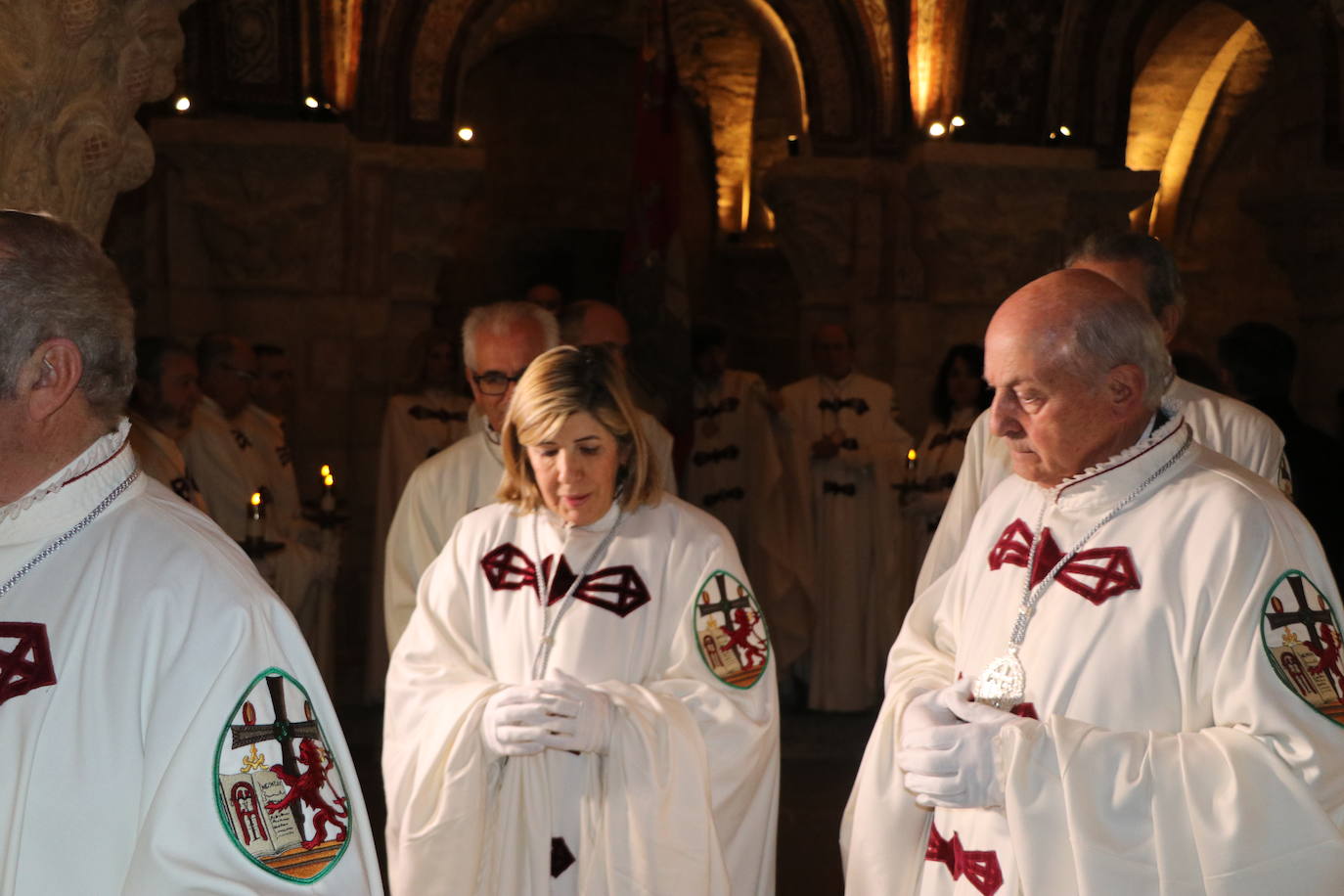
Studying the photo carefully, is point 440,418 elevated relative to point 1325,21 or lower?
lower

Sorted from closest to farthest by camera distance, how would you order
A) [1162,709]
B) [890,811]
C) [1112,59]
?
1. [1162,709]
2. [890,811]
3. [1112,59]

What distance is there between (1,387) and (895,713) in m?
1.72

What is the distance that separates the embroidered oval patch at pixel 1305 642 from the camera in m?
2.42

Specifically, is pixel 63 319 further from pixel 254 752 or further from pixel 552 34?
pixel 552 34

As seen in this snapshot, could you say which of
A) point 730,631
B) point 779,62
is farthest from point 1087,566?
point 779,62

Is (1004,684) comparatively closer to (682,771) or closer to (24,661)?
(682,771)

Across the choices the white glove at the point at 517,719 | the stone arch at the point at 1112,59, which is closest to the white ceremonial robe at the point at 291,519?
the white glove at the point at 517,719

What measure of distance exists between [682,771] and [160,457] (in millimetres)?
2536

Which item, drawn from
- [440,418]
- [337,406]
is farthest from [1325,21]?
[337,406]

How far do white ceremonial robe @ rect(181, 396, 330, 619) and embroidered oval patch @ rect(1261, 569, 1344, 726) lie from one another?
16.5 ft

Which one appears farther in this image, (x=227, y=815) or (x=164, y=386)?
(x=164, y=386)

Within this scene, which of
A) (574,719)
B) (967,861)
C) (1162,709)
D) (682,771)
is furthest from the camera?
(682,771)

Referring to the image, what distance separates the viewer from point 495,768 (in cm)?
358

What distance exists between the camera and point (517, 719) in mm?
3328
